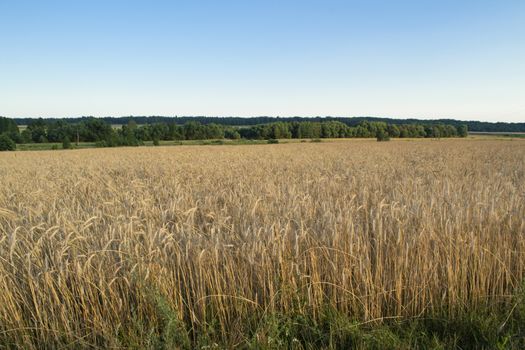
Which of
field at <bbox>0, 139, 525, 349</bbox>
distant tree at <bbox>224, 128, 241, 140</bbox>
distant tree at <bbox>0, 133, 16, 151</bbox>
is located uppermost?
distant tree at <bbox>224, 128, 241, 140</bbox>

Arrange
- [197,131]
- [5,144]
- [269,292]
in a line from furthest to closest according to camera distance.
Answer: [197,131] → [5,144] → [269,292]

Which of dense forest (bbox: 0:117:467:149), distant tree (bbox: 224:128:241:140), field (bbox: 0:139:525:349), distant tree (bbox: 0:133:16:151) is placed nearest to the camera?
field (bbox: 0:139:525:349)

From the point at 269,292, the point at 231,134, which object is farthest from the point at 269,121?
the point at 269,292

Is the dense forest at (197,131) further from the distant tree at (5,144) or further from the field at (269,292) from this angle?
the field at (269,292)

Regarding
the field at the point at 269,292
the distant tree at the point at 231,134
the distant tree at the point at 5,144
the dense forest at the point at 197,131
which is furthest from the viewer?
the distant tree at the point at 231,134

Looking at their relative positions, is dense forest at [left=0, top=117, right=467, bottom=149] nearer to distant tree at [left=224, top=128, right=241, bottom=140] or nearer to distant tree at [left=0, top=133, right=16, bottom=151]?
distant tree at [left=224, top=128, right=241, bottom=140]

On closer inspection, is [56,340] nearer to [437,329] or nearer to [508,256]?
[437,329]

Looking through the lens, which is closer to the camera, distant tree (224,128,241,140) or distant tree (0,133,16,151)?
distant tree (0,133,16,151)

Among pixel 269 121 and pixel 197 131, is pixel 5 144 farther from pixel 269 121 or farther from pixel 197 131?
pixel 269 121

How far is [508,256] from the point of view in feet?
10.5

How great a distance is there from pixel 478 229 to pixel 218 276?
2957mm

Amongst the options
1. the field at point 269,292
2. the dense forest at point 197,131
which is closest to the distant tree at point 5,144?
the dense forest at point 197,131

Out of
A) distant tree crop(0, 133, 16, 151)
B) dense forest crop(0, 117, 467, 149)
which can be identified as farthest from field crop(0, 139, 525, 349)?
dense forest crop(0, 117, 467, 149)

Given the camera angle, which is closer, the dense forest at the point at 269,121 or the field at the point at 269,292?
the field at the point at 269,292
